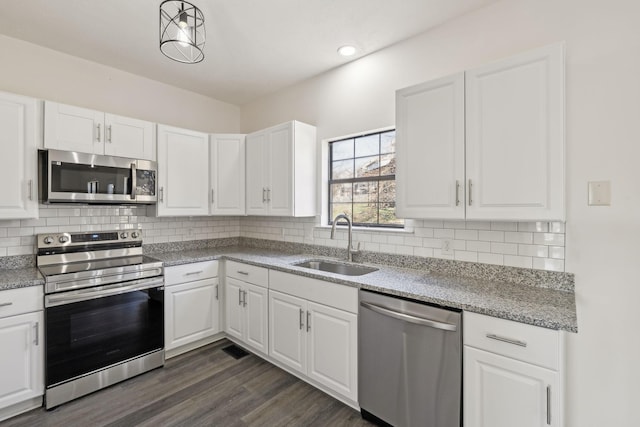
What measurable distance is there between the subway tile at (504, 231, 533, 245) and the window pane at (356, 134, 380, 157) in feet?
4.14

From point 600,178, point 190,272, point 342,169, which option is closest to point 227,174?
point 190,272

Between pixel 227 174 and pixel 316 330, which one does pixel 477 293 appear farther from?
pixel 227 174

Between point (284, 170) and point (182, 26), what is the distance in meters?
1.50

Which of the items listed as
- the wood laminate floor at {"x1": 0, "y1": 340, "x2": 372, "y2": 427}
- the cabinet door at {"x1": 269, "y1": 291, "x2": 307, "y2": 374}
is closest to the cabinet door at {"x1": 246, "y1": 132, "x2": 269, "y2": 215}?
the cabinet door at {"x1": 269, "y1": 291, "x2": 307, "y2": 374}

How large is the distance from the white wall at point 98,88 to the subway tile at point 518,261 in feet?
11.3

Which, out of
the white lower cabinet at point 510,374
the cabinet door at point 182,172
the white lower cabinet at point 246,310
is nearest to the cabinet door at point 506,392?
the white lower cabinet at point 510,374

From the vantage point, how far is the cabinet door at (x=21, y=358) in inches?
77.3

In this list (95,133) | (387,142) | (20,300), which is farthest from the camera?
(387,142)

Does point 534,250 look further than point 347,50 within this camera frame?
No

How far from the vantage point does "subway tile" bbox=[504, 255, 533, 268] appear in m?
1.89

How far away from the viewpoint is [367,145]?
2.85 meters

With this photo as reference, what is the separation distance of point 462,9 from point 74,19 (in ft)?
9.03

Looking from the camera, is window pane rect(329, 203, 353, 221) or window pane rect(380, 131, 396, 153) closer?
window pane rect(380, 131, 396, 153)

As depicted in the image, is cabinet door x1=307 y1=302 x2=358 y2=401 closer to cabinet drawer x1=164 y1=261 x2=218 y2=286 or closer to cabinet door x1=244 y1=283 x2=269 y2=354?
cabinet door x1=244 y1=283 x2=269 y2=354
